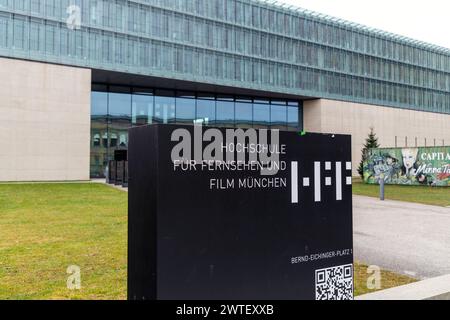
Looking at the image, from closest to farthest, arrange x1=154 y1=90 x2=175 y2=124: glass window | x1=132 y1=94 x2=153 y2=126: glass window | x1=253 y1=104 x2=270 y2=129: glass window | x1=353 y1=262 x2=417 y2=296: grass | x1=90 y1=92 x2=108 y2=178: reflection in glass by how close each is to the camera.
→ 1. x1=353 y1=262 x2=417 y2=296: grass
2. x1=90 y1=92 x2=108 y2=178: reflection in glass
3. x1=132 y1=94 x2=153 y2=126: glass window
4. x1=154 y1=90 x2=175 y2=124: glass window
5. x1=253 y1=104 x2=270 y2=129: glass window

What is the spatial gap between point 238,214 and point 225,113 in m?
45.7

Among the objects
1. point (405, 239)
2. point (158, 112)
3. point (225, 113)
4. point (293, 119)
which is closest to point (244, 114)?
point (225, 113)

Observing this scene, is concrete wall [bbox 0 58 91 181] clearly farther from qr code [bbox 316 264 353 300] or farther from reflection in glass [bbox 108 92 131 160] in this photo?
qr code [bbox 316 264 353 300]

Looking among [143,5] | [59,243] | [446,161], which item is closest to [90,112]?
[143,5]

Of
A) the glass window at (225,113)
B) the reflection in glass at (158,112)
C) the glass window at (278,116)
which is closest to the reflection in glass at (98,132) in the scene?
the reflection in glass at (158,112)

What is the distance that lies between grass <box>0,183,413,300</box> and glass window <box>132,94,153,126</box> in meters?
31.2

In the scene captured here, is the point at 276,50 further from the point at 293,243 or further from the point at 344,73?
the point at 293,243

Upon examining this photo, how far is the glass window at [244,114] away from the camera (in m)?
49.8

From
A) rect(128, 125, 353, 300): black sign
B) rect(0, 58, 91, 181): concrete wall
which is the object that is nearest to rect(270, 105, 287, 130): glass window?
rect(0, 58, 91, 181): concrete wall

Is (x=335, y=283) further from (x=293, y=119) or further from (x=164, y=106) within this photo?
(x=293, y=119)

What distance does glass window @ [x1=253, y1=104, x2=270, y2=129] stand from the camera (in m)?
50.8

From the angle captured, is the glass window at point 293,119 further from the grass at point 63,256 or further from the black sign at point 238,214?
the black sign at point 238,214

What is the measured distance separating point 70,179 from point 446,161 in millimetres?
30572

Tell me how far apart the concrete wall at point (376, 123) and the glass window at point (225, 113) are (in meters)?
10.7
